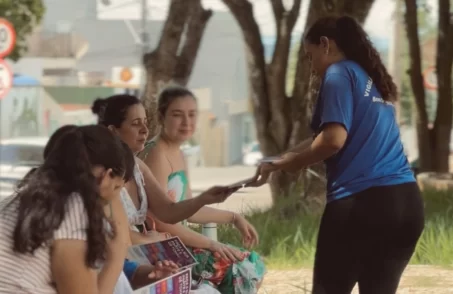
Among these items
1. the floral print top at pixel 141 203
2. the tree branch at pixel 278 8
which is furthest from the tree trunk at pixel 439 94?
the floral print top at pixel 141 203

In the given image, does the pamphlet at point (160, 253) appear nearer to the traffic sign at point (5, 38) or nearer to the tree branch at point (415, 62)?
the tree branch at point (415, 62)

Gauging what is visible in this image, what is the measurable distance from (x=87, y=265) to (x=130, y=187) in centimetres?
143

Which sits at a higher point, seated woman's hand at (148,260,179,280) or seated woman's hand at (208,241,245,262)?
seated woman's hand at (148,260,179,280)

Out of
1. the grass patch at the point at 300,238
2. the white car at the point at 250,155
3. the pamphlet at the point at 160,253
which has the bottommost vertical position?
the white car at the point at 250,155

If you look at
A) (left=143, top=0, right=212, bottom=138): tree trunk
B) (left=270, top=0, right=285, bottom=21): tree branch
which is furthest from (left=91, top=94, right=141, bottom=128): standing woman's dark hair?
(left=270, top=0, right=285, bottom=21): tree branch

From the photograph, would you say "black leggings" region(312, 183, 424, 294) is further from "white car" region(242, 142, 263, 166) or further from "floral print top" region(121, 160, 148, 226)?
"white car" region(242, 142, 263, 166)

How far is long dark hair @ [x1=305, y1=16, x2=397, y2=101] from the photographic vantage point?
14.1 ft

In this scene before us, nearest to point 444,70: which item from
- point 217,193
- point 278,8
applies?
point 278,8

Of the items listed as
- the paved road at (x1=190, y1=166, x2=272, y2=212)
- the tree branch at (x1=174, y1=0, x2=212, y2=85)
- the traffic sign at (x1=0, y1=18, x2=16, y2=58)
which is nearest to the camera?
the paved road at (x1=190, y1=166, x2=272, y2=212)

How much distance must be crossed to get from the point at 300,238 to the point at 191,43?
3645 millimetres

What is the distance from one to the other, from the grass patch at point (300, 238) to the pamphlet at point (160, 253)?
10.8 feet

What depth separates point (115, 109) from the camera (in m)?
4.85

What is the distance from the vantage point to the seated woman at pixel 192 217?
4.75m

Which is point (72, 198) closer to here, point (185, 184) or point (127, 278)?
point (127, 278)
